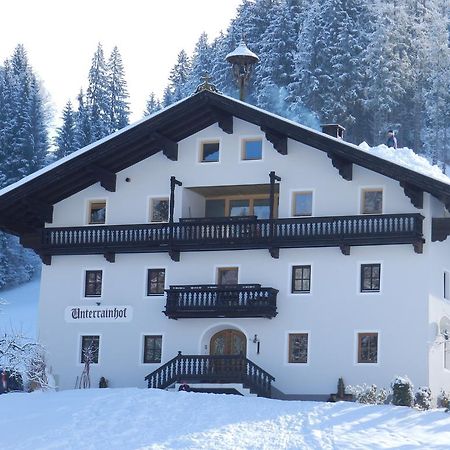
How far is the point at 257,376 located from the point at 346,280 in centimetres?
424

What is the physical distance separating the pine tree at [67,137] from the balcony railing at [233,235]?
6278 cm

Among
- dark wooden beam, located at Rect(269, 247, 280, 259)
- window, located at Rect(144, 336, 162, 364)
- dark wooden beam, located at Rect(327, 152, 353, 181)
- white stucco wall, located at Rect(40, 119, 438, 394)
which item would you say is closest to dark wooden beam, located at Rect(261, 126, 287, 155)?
white stucco wall, located at Rect(40, 119, 438, 394)

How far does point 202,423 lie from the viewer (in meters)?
34.0

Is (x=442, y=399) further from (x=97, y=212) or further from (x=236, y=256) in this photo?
(x=97, y=212)

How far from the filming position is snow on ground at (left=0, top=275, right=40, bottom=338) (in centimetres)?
8194

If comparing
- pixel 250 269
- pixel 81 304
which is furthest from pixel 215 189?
pixel 81 304

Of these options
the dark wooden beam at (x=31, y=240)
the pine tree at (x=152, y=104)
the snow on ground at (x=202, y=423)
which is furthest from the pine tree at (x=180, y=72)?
the snow on ground at (x=202, y=423)

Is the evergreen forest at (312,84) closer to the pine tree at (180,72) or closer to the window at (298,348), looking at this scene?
the pine tree at (180,72)

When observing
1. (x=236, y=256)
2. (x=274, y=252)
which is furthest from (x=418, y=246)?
(x=236, y=256)

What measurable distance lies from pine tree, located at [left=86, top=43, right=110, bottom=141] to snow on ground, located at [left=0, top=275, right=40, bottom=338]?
1749cm

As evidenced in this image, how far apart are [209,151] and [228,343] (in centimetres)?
669

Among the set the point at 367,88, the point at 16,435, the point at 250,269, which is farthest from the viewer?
the point at 367,88

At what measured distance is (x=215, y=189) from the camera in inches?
1855

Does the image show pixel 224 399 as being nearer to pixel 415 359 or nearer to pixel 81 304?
pixel 415 359
